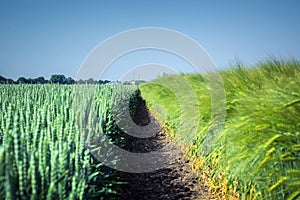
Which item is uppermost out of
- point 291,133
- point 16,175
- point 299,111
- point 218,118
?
point 218,118

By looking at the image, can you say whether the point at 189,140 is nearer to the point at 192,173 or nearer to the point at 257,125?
the point at 192,173

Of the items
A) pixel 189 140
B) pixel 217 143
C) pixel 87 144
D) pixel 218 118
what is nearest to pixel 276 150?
pixel 217 143

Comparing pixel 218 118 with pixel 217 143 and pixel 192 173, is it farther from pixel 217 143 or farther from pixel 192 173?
pixel 192 173

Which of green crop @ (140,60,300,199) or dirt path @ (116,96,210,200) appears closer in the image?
green crop @ (140,60,300,199)

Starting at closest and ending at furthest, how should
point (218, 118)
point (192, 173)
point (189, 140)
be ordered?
point (218, 118) → point (192, 173) → point (189, 140)

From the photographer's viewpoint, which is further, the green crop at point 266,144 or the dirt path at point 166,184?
the dirt path at point 166,184

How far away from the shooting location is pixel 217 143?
3.24 meters

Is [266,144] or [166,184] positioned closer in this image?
[266,144]

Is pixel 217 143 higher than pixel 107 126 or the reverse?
the reverse

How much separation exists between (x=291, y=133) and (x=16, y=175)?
6.04 ft

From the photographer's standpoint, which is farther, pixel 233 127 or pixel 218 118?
pixel 218 118

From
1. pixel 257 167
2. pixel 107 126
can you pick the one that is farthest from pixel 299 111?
A: pixel 107 126

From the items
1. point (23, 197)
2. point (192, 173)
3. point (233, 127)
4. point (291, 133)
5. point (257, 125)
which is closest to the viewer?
point (23, 197)

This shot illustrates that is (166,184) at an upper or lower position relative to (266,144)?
lower
